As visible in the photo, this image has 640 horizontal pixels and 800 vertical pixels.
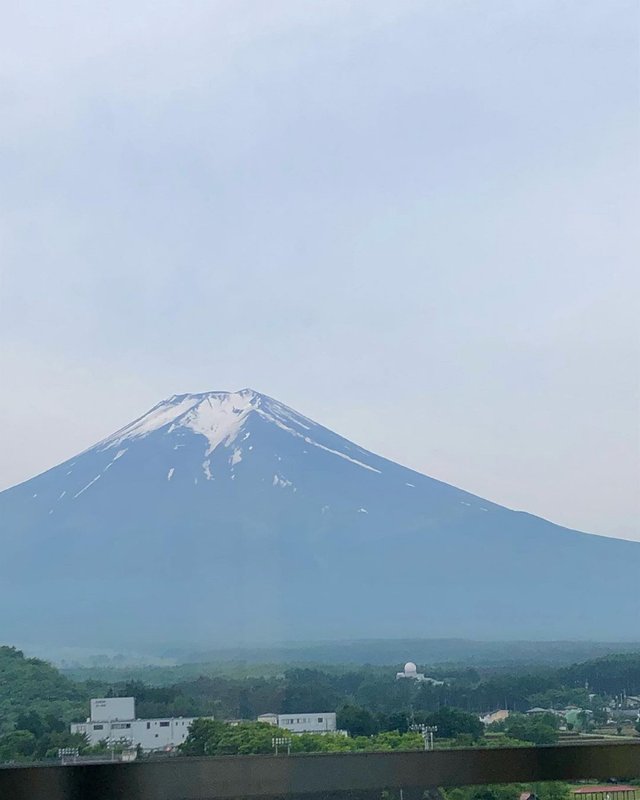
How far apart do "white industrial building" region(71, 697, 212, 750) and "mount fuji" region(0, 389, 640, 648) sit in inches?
7.9

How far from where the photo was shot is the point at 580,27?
2.18 m

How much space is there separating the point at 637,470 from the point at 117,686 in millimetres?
1260

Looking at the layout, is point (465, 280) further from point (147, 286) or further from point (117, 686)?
point (117, 686)

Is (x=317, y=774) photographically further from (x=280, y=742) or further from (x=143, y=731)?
(x=143, y=731)

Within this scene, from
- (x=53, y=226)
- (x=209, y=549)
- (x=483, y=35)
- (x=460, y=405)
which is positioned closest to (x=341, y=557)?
(x=209, y=549)

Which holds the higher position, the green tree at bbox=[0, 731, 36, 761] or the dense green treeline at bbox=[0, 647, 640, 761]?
the dense green treeline at bbox=[0, 647, 640, 761]

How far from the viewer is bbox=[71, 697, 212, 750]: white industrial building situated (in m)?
1.51

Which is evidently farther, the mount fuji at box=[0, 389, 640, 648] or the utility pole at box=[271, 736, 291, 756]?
the mount fuji at box=[0, 389, 640, 648]

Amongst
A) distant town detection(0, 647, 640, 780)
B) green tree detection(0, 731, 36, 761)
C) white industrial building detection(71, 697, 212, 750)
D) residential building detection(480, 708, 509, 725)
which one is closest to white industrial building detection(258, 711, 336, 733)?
distant town detection(0, 647, 640, 780)

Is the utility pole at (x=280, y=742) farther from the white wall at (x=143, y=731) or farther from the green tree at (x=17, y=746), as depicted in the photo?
the green tree at (x=17, y=746)

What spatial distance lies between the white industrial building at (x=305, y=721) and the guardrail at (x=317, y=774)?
0.76 ft

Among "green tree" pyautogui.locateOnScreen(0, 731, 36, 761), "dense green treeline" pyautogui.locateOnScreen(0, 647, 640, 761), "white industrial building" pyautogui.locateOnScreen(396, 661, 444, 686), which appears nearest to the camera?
"green tree" pyautogui.locateOnScreen(0, 731, 36, 761)

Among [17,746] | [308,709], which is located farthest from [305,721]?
[17,746]

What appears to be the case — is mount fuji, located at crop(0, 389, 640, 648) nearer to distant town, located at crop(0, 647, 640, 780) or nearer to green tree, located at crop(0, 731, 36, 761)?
distant town, located at crop(0, 647, 640, 780)
